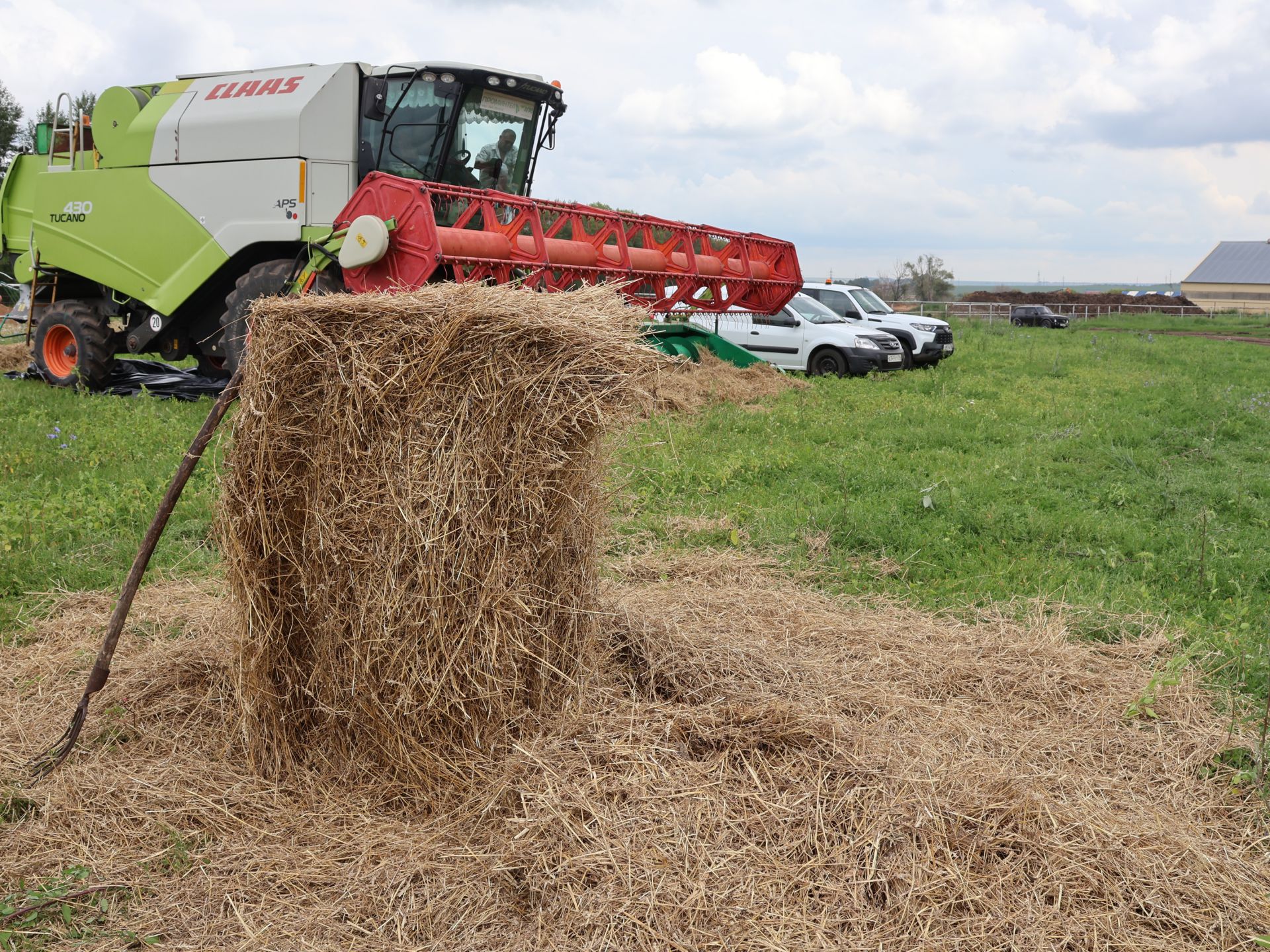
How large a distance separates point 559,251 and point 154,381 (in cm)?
638

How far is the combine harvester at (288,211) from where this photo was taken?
9.72 m

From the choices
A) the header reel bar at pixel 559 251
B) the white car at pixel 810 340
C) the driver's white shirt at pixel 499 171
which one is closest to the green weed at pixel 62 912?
the header reel bar at pixel 559 251

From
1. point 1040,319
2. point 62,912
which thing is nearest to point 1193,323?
point 1040,319

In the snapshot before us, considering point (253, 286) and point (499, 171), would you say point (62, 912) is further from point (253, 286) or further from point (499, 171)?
point (499, 171)

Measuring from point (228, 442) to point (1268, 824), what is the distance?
3.68 meters

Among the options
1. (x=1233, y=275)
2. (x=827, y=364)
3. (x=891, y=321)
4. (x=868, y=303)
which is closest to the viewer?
(x=827, y=364)

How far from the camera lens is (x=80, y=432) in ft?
29.7

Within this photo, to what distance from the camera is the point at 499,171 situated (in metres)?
11.5

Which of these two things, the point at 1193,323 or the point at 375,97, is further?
the point at 1193,323

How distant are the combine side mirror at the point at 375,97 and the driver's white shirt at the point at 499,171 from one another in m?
1.14

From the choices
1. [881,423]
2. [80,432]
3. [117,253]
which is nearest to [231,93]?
[117,253]

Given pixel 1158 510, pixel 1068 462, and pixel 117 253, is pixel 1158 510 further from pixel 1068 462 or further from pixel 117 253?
pixel 117 253

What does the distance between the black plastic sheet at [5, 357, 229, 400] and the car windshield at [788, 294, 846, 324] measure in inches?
347

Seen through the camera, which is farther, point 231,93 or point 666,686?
point 231,93
